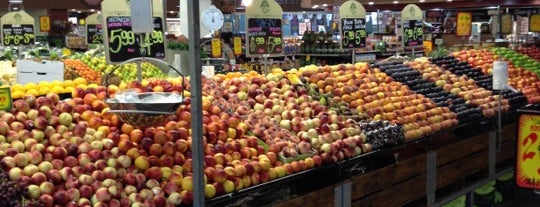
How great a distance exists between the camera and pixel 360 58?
12398 mm

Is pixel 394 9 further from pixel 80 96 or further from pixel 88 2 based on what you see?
pixel 80 96

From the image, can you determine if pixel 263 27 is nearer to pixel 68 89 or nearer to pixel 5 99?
pixel 68 89

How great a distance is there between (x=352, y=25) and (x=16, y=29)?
5.80 meters

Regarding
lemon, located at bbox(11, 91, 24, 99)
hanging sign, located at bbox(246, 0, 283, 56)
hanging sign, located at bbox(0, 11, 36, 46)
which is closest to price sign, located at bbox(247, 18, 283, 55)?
hanging sign, located at bbox(246, 0, 283, 56)

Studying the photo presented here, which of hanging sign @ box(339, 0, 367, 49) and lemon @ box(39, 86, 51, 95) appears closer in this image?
lemon @ box(39, 86, 51, 95)

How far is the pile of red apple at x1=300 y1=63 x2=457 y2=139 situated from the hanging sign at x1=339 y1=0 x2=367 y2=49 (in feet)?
3.45

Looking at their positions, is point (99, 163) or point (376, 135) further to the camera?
point (376, 135)

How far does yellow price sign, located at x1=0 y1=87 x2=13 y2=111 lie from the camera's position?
3.10 m

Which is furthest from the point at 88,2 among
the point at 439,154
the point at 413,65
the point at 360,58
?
the point at 439,154

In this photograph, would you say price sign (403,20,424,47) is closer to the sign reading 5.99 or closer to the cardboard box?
the cardboard box

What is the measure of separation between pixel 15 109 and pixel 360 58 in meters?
9.80

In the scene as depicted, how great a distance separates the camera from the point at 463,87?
6375 mm

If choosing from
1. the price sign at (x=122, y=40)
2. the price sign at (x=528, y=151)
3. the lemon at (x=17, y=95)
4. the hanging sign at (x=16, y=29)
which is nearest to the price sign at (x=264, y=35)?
the price sign at (x=122, y=40)

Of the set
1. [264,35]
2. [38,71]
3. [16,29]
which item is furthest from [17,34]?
[264,35]
